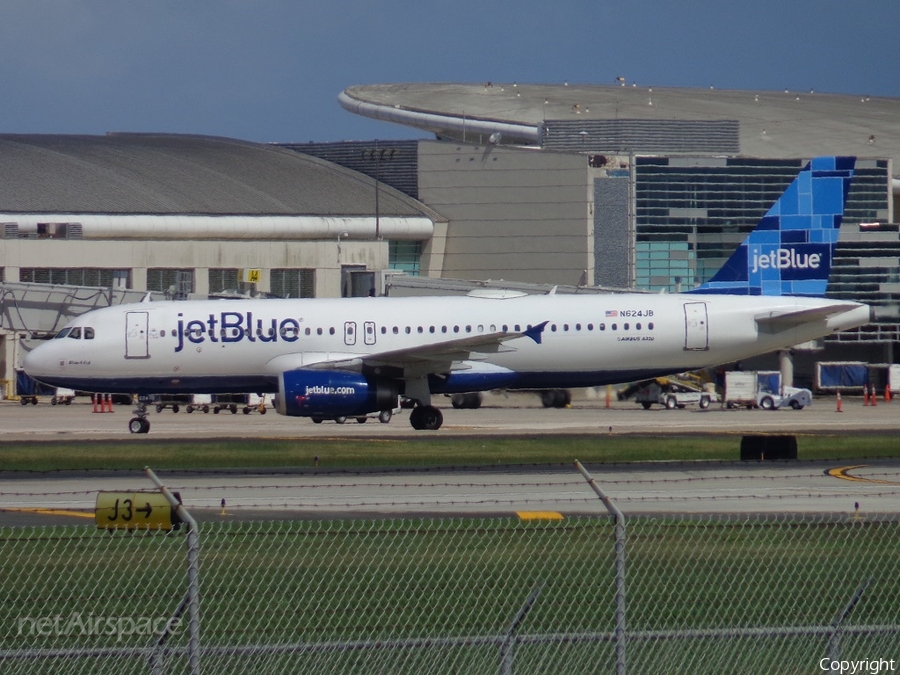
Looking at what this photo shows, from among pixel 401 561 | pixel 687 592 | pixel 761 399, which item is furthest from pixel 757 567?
pixel 761 399

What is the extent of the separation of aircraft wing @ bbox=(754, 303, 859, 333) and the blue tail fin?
1886mm

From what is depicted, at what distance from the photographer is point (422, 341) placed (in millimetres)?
37906

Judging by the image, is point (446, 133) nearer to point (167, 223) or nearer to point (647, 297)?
point (167, 223)

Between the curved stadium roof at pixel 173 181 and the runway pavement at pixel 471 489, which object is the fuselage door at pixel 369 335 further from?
the curved stadium roof at pixel 173 181

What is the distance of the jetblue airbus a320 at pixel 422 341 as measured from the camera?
3709 centimetres

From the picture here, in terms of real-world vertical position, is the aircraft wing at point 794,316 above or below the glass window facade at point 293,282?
below

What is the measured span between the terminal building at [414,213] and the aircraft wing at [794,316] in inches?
1111

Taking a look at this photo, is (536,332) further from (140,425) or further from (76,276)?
(76,276)

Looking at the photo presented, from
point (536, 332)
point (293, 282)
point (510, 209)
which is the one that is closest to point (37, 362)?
point (536, 332)

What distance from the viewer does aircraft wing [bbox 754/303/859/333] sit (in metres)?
38.3

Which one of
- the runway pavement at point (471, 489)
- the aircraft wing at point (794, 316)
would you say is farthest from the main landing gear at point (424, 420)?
the aircraft wing at point (794, 316)

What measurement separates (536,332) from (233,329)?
8.61m

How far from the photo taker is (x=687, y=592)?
12734 millimetres

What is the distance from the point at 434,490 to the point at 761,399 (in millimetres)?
39363
